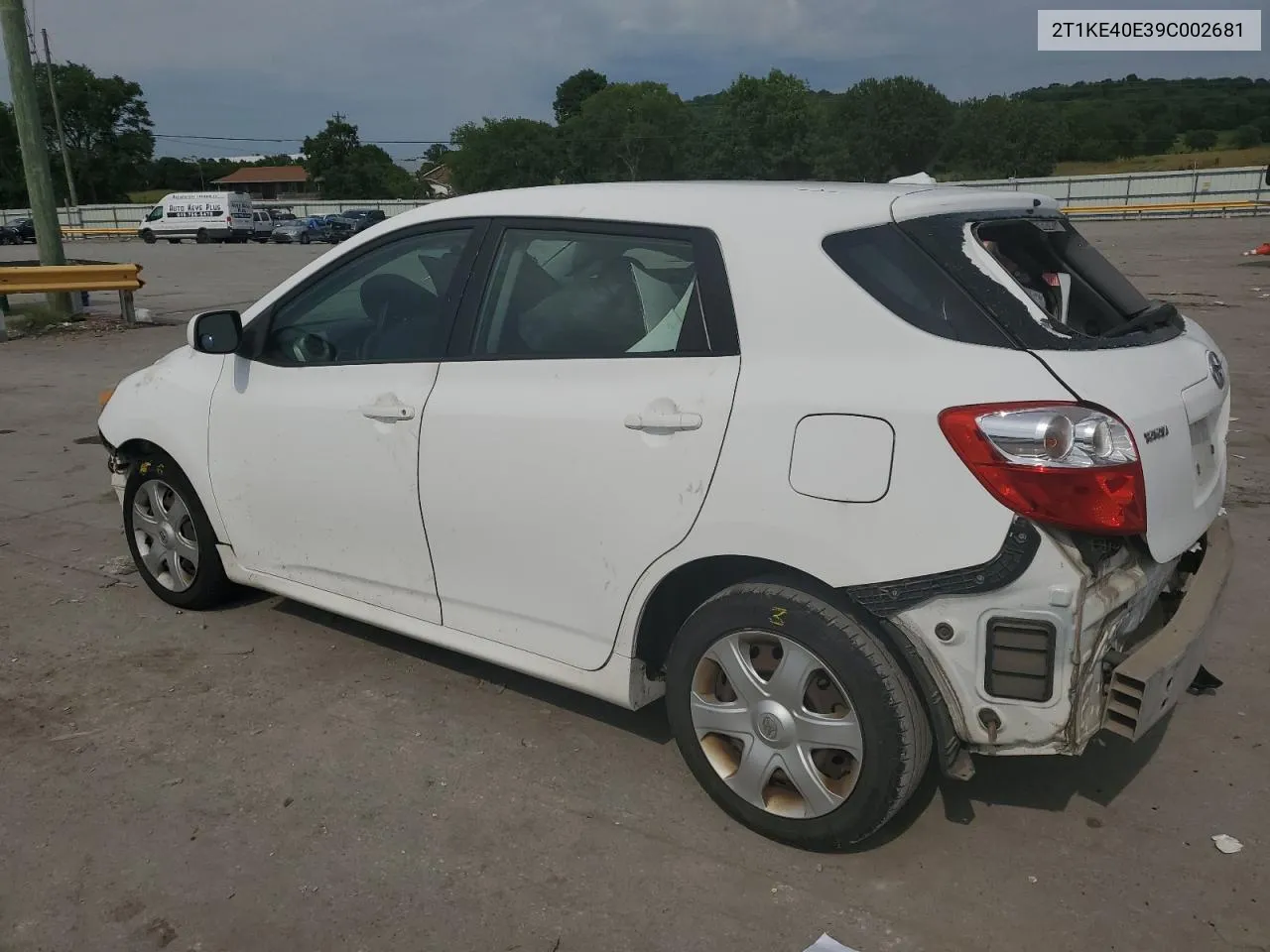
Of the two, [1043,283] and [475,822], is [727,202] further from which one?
[475,822]

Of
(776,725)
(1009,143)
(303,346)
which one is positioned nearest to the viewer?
(776,725)

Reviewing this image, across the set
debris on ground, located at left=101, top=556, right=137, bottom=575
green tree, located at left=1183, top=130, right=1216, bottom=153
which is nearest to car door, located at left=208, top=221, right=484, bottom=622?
debris on ground, located at left=101, top=556, right=137, bottom=575

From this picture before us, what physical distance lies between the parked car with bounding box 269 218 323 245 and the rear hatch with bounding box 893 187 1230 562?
153 ft

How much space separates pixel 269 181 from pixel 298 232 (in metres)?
74.0

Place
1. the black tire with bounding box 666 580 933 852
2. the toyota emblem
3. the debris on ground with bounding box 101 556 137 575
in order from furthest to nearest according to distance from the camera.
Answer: the debris on ground with bounding box 101 556 137 575, the toyota emblem, the black tire with bounding box 666 580 933 852

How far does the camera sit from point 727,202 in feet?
9.80

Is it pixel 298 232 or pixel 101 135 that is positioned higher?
pixel 101 135

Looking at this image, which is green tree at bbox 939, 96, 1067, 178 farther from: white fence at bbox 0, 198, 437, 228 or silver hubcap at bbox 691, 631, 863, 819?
silver hubcap at bbox 691, 631, 863, 819

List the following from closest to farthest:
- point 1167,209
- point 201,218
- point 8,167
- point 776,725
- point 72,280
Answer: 1. point 776,725
2. point 72,280
3. point 1167,209
4. point 201,218
5. point 8,167

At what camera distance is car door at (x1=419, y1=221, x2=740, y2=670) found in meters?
2.88

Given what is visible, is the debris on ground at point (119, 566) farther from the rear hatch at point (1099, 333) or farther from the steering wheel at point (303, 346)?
the rear hatch at point (1099, 333)

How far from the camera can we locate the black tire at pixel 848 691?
2600 millimetres

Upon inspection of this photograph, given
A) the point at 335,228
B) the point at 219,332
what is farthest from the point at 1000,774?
the point at 335,228

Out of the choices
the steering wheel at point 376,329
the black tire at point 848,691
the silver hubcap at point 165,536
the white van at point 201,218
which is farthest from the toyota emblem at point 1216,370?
the white van at point 201,218
